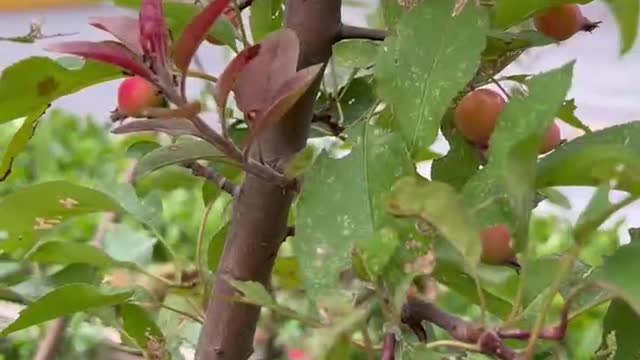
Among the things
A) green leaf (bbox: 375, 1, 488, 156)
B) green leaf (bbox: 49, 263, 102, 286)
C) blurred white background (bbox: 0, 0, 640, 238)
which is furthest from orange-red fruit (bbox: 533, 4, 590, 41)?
blurred white background (bbox: 0, 0, 640, 238)

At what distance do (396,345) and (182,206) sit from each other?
184cm

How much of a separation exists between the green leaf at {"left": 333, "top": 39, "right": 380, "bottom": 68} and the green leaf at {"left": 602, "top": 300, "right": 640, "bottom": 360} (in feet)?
0.63

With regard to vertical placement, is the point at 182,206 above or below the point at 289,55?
below

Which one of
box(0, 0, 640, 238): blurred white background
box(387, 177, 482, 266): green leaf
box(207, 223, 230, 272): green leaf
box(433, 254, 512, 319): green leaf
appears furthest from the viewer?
box(0, 0, 640, 238): blurred white background

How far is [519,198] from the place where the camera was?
387 millimetres

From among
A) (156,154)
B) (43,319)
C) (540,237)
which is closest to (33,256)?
(43,319)

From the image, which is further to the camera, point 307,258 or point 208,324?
point 208,324

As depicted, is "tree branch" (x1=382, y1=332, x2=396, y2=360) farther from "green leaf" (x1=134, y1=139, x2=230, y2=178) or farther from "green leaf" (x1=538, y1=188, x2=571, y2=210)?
"green leaf" (x1=538, y1=188, x2=571, y2=210)

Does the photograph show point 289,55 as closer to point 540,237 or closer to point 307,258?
point 307,258

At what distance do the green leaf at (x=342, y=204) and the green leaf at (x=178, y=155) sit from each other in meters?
0.07

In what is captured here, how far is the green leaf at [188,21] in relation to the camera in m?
0.56

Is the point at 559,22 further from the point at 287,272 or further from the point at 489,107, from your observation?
the point at 287,272

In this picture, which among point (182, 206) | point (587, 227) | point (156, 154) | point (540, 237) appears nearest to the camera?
point (587, 227)

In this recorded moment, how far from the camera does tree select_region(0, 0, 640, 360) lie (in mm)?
392
